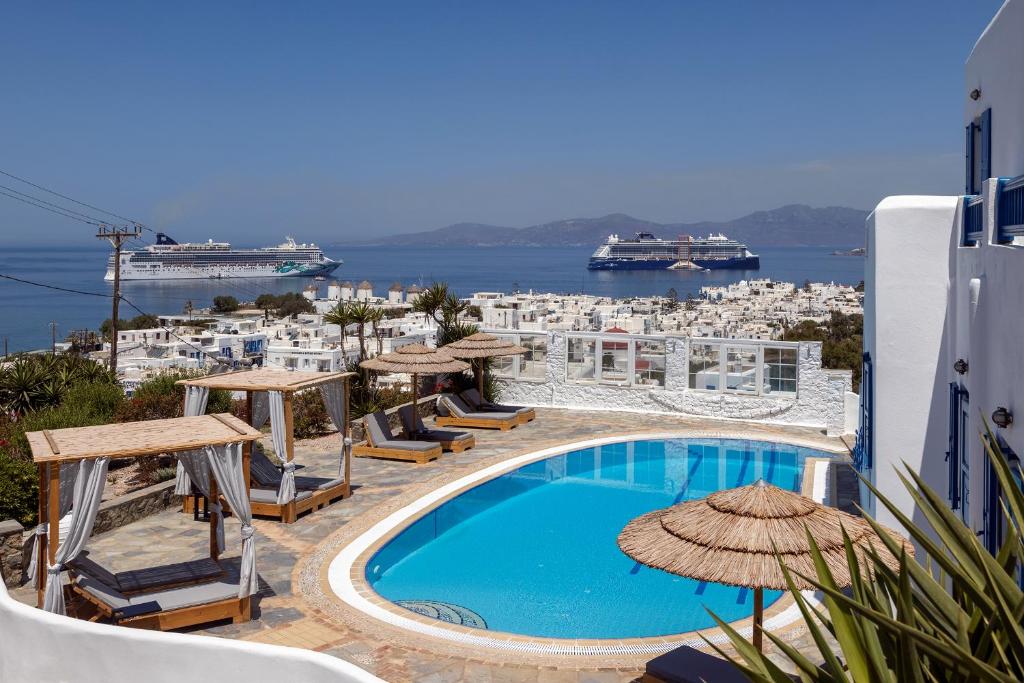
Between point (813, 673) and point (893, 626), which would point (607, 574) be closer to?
point (813, 673)

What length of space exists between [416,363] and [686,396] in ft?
19.3

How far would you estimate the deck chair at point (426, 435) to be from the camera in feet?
48.6

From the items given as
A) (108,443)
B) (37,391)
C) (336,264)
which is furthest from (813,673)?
(336,264)

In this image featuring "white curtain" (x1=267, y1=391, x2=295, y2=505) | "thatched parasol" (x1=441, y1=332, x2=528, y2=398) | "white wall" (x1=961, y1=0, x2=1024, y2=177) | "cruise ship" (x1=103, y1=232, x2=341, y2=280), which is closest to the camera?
"white wall" (x1=961, y1=0, x2=1024, y2=177)

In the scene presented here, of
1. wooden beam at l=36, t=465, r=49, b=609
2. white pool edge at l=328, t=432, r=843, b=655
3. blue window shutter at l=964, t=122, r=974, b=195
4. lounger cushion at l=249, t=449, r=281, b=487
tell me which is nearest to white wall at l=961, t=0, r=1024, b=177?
blue window shutter at l=964, t=122, r=974, b=195

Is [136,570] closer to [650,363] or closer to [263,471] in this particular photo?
[263,471]

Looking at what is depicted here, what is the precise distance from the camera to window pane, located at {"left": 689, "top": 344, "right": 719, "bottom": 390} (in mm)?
17855

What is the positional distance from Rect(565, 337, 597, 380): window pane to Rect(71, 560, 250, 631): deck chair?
11.7 meters

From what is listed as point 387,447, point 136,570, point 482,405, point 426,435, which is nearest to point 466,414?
point 482,405

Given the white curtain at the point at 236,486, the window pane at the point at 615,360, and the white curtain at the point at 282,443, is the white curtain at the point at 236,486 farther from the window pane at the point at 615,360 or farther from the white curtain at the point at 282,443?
the window pane at the point at 615,360

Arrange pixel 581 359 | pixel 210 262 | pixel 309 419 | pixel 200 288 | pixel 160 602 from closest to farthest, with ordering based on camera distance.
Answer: pixel 160 602, pixel 309 419, pixel 581 359, pixel 200 288, pixel 210 262

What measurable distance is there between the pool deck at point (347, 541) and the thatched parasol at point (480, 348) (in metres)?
1.42

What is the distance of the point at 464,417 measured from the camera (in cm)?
1680

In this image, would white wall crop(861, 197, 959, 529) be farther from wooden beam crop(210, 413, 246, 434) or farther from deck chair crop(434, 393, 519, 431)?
deck chair crop(434, 393, 519, 431)
